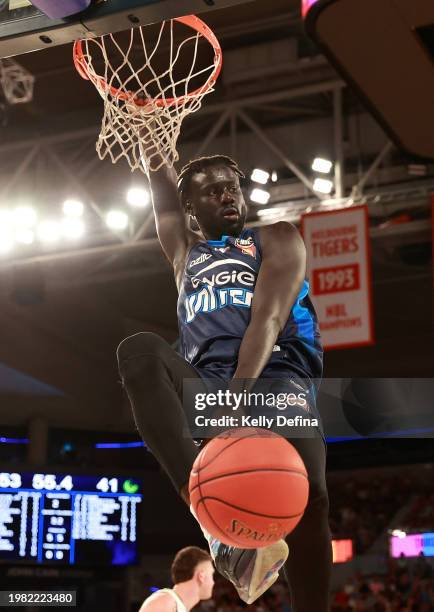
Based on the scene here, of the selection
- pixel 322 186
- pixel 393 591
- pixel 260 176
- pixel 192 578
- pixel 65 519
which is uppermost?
pixel 260 176

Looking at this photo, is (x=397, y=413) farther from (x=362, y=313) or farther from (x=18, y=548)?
(x=18, y=548)

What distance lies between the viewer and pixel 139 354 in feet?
9.59

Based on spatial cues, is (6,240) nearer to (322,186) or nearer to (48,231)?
(48,231)

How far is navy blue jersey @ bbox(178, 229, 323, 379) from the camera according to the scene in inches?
124

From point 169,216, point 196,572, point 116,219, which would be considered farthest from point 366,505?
point 169,216

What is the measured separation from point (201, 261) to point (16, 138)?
9.16 meters

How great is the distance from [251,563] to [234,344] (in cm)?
72

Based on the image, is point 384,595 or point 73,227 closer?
point 73,227

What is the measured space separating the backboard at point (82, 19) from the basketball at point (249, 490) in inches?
73.7

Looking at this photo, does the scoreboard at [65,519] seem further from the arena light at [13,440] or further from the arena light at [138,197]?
the arena light at [13,440]

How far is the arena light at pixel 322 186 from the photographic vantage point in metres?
9.73

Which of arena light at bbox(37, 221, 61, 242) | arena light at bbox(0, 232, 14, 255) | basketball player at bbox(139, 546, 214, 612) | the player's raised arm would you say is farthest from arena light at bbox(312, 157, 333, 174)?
the player's raised arm

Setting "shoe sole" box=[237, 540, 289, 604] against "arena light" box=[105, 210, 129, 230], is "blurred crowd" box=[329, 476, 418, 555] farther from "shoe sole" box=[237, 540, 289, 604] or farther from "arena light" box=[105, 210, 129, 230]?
"shoe sole" box=[237, 540, 289, 604]

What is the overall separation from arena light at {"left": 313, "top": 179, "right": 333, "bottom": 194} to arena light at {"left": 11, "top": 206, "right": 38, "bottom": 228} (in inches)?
127
